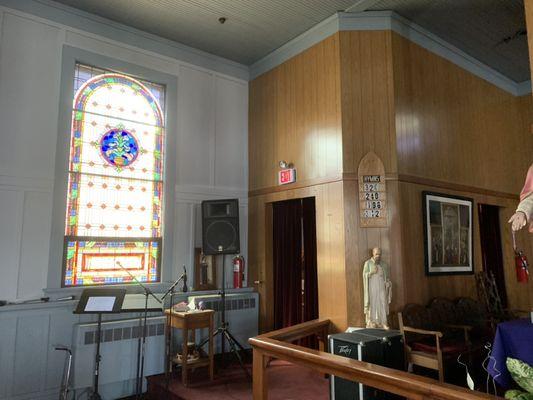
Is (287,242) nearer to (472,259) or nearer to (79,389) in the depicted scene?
(472,259)

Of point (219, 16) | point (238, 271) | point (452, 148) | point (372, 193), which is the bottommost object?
point (238, 271)

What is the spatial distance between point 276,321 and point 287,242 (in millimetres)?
1115

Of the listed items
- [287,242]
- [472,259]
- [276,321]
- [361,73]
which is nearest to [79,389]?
[276,321]

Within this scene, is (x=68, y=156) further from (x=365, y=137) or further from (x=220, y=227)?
(x=365, y=137)

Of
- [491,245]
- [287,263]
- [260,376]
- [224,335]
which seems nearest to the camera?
[260,376]

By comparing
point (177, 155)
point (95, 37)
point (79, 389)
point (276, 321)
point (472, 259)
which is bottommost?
point (79, 389)

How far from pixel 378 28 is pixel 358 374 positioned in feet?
14.3

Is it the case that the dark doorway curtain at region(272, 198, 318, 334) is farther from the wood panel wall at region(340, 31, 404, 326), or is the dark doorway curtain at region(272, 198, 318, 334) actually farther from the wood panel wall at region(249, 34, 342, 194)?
the wood panel wall at region(340, 31, 404, 326)

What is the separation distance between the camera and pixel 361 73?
4.89 meters

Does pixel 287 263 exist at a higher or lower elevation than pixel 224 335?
higher

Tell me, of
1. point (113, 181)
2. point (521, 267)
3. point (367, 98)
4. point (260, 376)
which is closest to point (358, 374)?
point (260, 376)

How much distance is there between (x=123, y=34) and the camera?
5.21 meters

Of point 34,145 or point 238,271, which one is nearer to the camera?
point 34,145

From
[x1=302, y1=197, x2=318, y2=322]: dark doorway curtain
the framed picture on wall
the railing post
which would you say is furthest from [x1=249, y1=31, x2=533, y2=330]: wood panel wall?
the railing post
